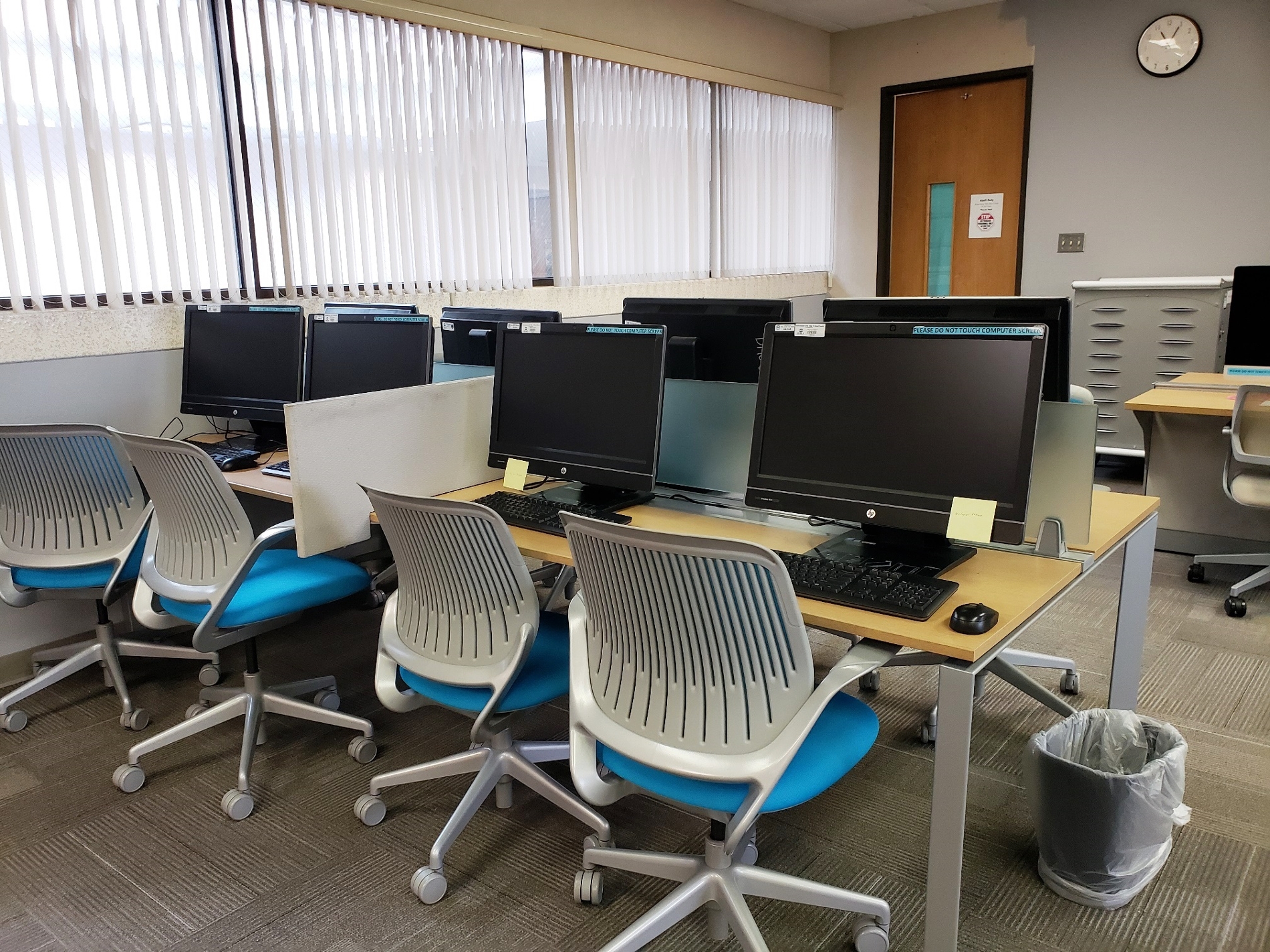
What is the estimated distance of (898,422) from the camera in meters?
1.89

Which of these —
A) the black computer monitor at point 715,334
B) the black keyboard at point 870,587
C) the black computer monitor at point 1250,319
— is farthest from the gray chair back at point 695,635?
the black computer monitor at point 1250,319

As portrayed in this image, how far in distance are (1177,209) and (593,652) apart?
5.30 meters

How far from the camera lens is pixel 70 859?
2.24 m

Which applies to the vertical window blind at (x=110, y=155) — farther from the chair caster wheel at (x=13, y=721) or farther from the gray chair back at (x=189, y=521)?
the chair caster wheel at (x=13, y=721)

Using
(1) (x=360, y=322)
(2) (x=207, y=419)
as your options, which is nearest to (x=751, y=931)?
(1) (x=360, y=322)

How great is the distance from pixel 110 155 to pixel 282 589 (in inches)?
72.3

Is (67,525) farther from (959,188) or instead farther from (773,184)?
(959,188)

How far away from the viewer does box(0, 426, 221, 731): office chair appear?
2.61 metres

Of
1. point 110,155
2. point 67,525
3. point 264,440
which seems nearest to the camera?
point 67,525

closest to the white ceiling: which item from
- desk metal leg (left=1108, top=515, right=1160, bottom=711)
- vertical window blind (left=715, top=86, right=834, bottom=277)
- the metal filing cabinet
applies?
vertical window blind (left=715, top=86, right=834, bottom=277)

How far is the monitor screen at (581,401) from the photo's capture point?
2.31 meters

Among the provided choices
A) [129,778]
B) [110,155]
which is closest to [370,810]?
[129,778]

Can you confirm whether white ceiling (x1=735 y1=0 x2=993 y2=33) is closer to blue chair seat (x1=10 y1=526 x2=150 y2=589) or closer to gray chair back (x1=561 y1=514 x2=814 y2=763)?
blue chair seat (x1=10 y1=526 x2=150 y2=589)

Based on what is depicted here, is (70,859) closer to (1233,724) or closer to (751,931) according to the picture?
(751,931)
